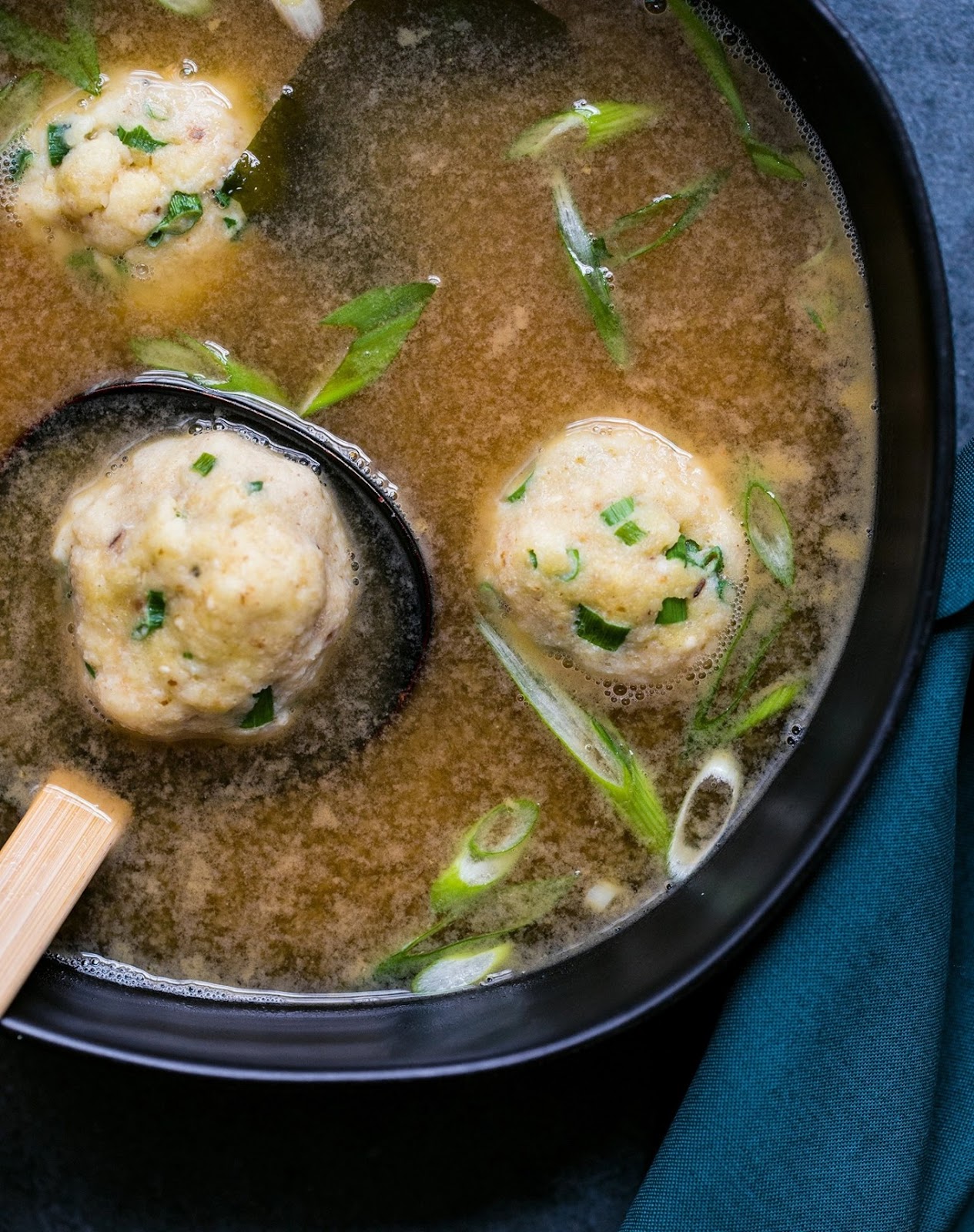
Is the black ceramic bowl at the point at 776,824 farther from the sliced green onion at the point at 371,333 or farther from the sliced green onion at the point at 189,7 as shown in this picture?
the sliced green onion at the point at 189,7

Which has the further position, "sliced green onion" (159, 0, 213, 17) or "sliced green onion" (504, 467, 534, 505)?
"sliced green onion" (159, 0, 213, 17)

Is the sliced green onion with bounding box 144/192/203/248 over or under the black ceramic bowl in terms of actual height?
over

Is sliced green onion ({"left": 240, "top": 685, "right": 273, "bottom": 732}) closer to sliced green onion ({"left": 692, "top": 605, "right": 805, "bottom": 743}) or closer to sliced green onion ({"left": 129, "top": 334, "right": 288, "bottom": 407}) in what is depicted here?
sliced green onion ({"left": 129, "top": 334, "right": 288, "bottom": 407})

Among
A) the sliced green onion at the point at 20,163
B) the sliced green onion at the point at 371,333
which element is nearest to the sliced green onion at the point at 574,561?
the sliced green onion at the point at 371,333

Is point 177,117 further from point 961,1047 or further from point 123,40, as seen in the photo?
point 961,1047

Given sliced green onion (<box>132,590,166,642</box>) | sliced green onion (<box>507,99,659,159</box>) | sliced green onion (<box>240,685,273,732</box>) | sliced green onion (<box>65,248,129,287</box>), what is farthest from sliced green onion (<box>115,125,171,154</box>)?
sliced green onion (<box>240,685,273,732</box>)

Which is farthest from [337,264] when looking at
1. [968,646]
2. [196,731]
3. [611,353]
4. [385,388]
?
[968,646]
